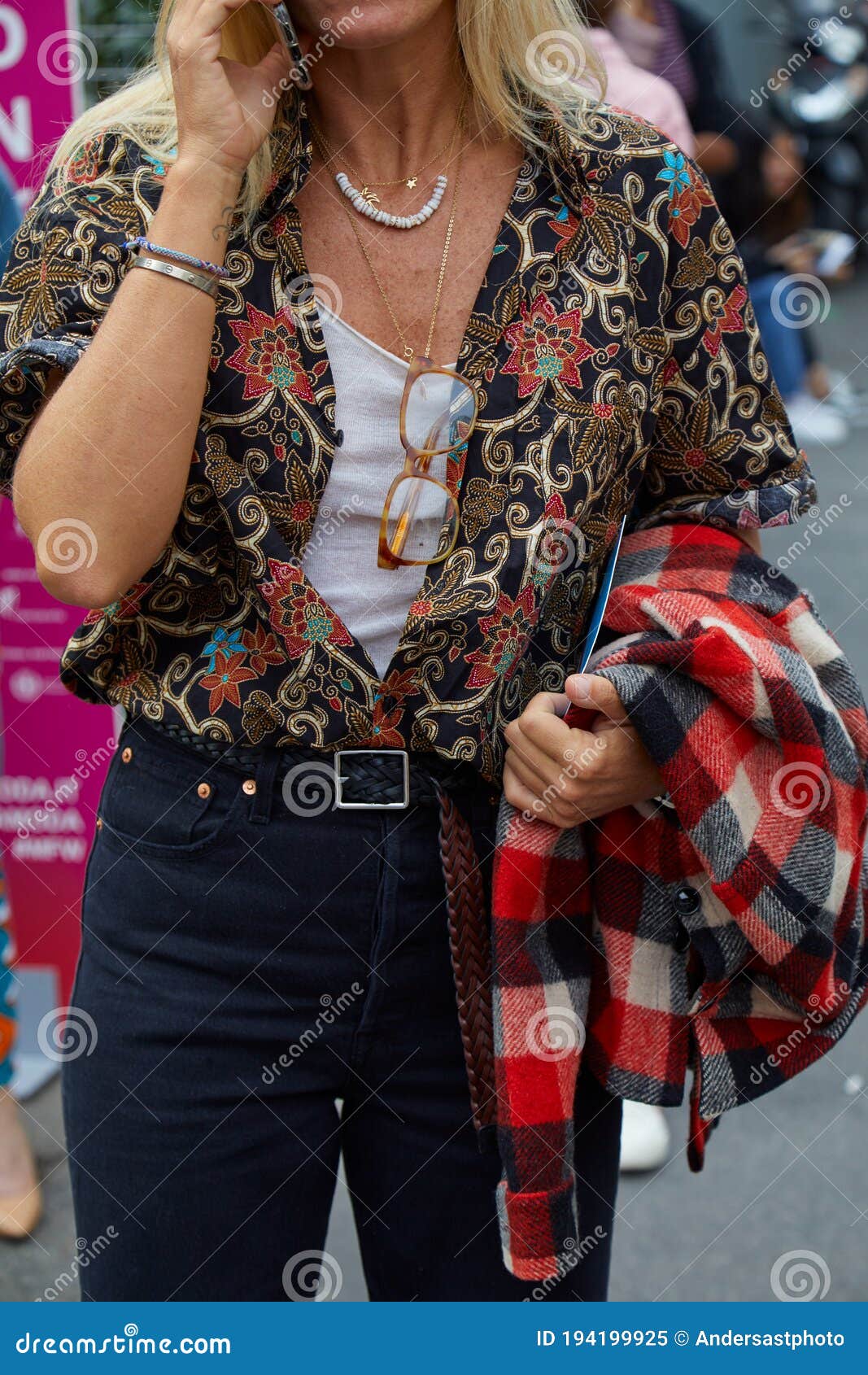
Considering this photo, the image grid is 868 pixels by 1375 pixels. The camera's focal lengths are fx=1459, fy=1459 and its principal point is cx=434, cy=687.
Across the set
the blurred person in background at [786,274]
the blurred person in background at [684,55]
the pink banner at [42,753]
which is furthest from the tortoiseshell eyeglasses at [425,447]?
the blurred person in background at [786,274]

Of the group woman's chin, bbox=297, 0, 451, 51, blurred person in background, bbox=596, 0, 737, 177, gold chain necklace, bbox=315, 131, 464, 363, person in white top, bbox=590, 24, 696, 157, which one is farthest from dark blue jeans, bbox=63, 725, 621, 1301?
blurred person in background, bbox=596, 0, 737, 177

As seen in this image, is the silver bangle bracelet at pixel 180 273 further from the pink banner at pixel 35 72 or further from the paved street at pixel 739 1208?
the paved street at pixel 739 1208

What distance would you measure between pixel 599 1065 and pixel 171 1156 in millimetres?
433

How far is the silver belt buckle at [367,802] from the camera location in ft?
4.52

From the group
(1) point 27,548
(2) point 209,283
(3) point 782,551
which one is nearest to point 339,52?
(2) point 209,283

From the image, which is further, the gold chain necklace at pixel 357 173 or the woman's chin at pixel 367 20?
the gold chain necklace at pixel 357 173

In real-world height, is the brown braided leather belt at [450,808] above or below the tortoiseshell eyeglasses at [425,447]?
below

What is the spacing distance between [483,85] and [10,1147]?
247 centimetres

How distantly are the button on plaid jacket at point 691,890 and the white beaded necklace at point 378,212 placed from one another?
39 cm

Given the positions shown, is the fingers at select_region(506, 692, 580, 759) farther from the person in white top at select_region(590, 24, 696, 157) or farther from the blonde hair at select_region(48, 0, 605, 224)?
the person in white top at select_region(590, 24, 696, 157)

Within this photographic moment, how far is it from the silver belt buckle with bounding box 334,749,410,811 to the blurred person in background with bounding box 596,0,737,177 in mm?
2729

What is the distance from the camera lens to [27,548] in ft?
10.1

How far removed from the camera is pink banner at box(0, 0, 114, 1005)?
312cm
